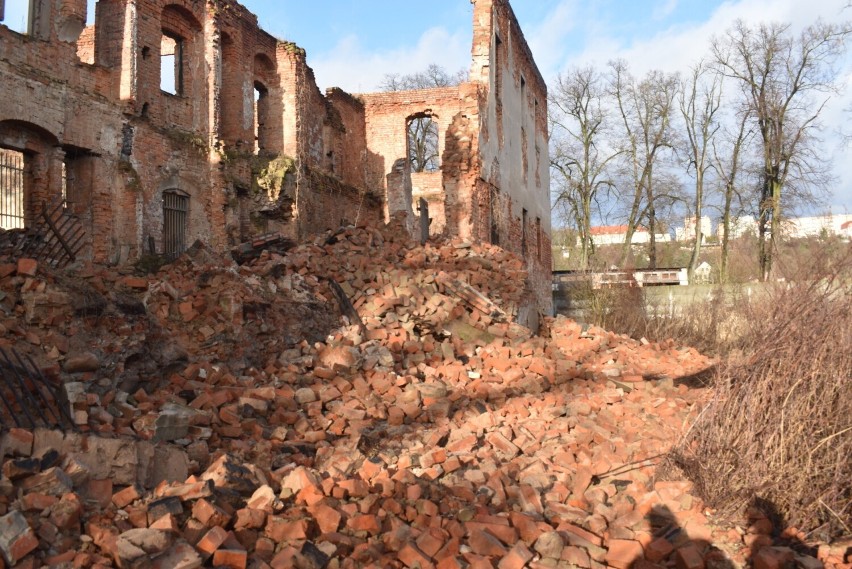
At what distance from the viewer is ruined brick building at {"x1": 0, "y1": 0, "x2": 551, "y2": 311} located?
41.8 feet

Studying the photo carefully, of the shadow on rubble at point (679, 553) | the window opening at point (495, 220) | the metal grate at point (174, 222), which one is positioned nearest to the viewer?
the shadow on rubble at point (679, 553)

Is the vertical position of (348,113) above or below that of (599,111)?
below

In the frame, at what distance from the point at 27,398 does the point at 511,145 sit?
56.2 feet

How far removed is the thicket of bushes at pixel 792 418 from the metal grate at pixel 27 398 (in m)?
5.24

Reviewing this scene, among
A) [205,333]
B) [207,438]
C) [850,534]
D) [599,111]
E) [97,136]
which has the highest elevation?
[599,111]

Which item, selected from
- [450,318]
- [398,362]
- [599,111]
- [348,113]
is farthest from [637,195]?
[398,362]

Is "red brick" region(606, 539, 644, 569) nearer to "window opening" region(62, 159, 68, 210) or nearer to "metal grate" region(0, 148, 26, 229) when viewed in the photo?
"metal grate" region(0, 148, 26, 229)

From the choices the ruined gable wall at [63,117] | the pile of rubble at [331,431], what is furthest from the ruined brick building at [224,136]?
the pile of rubble at [331,431]

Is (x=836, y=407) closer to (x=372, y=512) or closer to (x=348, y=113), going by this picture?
(x=372, y=512)

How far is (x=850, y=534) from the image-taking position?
16.4ft

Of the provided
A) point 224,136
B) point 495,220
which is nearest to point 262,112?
point 224,136

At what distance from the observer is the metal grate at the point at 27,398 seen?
19.0 feet

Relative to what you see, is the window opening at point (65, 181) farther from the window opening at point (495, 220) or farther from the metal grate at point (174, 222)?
the window opening at point (495, 220)

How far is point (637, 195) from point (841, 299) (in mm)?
29515
